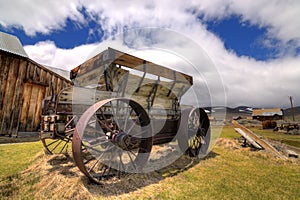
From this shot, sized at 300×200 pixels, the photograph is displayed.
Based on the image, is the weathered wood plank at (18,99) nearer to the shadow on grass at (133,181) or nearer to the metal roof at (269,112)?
the shadow on grass at (133,181)

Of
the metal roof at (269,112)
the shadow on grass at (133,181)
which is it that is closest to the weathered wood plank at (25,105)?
the shadow on grass at (133,181)

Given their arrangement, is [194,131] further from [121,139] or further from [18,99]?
[18,99]

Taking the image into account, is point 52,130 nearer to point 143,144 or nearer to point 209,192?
point 143,144

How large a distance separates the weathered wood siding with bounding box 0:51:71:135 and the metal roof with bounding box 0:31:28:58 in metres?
0.25

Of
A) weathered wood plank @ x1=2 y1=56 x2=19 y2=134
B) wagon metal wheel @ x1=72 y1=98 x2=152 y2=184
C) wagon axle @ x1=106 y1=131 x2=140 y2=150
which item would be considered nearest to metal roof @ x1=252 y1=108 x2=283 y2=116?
wagon metal wheel @ x1=72 y1=98 x2=152 y2=184

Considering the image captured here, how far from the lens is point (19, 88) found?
9.65 meters

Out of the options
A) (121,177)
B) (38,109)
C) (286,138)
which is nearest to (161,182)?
(121,177)

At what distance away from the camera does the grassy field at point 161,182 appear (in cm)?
291

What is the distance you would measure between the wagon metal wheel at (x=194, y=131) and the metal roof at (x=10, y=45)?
33.1 ft

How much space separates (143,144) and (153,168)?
0.73m

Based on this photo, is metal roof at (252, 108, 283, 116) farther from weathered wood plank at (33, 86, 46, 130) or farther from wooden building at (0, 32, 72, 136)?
wooden building at (0, 32, 72, 136)

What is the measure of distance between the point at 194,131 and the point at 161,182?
263 centimetres

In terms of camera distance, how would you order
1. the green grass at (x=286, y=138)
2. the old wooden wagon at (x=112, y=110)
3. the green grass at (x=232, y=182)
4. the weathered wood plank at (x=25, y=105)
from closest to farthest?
the green grass at (x=232, y=182) → the old wooden wagon at (x=112, y=110) → the green grass at (x=286, y=138) → the weathered wood plank at (x=25, y=105)

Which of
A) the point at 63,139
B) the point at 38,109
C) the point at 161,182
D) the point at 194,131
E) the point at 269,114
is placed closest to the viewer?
the point at 161,182
